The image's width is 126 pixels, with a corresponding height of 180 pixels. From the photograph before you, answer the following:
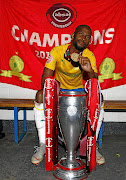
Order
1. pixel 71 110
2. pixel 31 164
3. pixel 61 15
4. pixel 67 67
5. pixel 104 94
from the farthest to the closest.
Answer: pixel 104 94
pixel 61 15
pixel 67 67
pixel 31 164
pixel 71 110

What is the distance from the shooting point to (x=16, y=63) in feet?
8.77

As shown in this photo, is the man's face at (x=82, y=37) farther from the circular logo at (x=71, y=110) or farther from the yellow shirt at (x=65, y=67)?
the circular logo at (x=71, y=110)

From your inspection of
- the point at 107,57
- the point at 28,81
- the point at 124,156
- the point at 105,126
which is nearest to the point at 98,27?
the point at 107,57

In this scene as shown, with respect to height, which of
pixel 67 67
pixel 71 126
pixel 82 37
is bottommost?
pixel 71 126

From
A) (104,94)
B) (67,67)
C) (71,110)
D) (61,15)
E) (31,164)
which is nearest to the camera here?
(71,110)

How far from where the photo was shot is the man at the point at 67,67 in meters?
1.87

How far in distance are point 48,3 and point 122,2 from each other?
35.7 inches

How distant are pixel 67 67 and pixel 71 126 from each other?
681 mm

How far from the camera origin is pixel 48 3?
262 cm

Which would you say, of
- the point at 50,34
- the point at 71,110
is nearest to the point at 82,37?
the point at 71,110

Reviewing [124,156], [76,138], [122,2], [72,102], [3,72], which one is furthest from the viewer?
[3,72]

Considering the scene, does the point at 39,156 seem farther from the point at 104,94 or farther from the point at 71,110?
the point at 104,94

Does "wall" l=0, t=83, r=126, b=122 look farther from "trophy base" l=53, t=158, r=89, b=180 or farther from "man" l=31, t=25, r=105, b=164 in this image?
"trophy base" l=53, t=158, r=89, b=180

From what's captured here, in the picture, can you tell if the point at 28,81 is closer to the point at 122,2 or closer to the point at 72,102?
the point at 72,102
